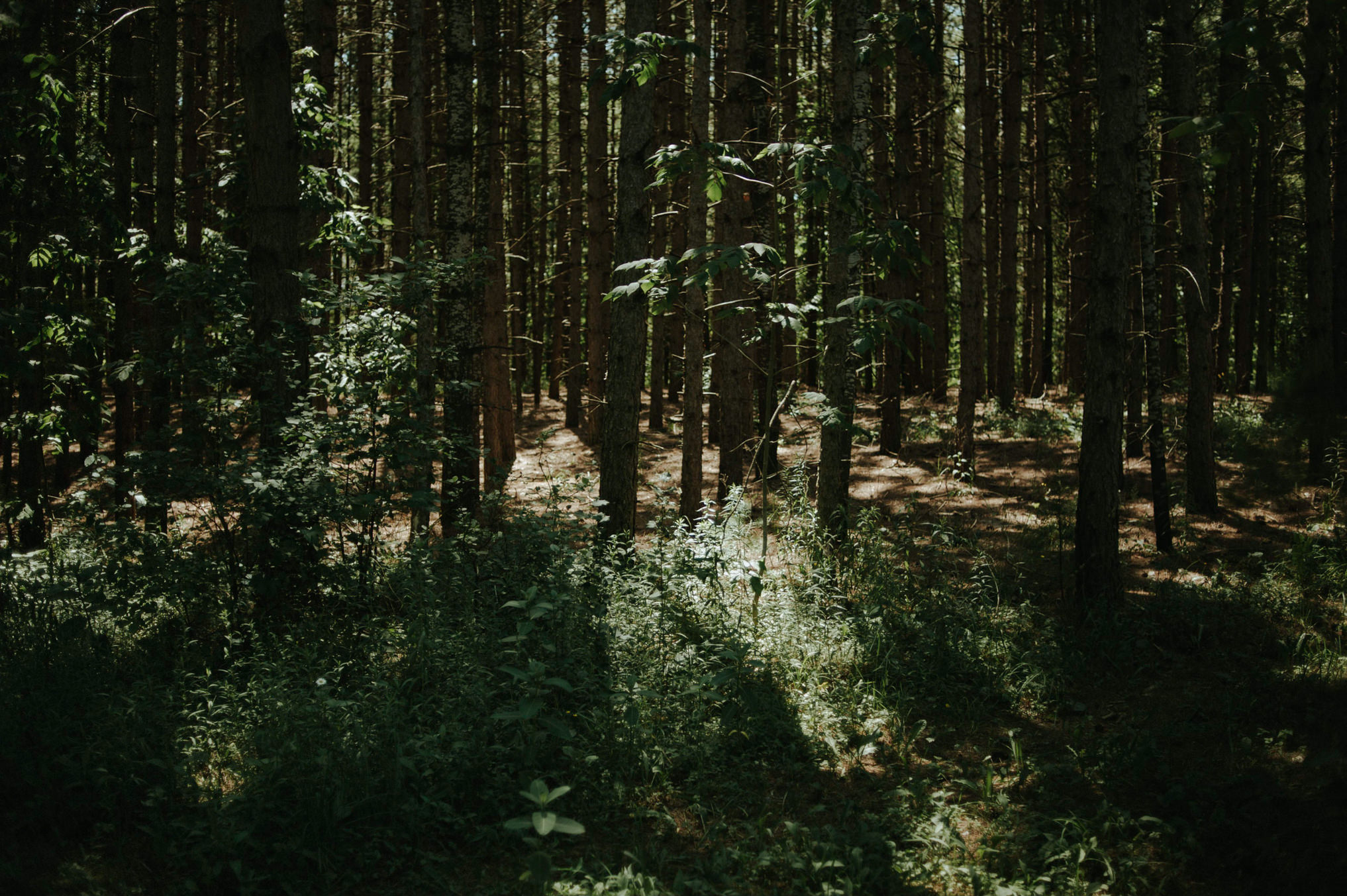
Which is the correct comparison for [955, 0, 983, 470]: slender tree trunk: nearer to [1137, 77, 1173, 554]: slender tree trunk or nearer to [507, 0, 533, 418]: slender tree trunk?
[1137, 77, 1173, 554]: slender tree trunk

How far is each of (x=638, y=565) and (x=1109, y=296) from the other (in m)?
4.86

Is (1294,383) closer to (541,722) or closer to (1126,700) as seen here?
(1126,700)

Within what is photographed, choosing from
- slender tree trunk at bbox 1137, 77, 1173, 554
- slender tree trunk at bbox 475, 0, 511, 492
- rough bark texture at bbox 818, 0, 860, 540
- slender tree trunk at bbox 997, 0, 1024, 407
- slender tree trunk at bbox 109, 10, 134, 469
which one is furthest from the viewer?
slender tree trunk at bbox 997, 0, 1024, 407

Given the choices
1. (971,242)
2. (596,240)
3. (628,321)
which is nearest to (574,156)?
(596,240)

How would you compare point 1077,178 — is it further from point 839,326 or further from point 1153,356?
Result: point 839,326

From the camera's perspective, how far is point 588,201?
16250 millimetres

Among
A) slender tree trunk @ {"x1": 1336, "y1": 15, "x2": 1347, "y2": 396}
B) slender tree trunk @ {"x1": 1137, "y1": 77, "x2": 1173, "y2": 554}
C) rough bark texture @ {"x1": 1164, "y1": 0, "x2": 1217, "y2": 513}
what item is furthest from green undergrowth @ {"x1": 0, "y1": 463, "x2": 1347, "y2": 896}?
slender tree trunk @ {"x1": 1336, "y1": 15, "x2": 1347, "y2": 396}

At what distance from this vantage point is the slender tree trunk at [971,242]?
13391 millimetres

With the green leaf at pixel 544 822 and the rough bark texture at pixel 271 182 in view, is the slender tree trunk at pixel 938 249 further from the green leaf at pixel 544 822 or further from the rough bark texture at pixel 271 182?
the green leaf at pixel 544 822

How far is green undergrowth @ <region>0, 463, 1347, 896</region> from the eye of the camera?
4293 millimetres

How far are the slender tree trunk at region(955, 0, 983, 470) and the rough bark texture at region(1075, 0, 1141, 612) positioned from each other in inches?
218

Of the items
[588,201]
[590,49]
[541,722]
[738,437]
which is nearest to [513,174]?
[590,49]

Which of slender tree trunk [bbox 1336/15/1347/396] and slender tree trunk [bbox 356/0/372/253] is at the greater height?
slender tree trunk [bbox 356/0/372/253]

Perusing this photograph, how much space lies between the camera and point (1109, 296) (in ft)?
24.8
